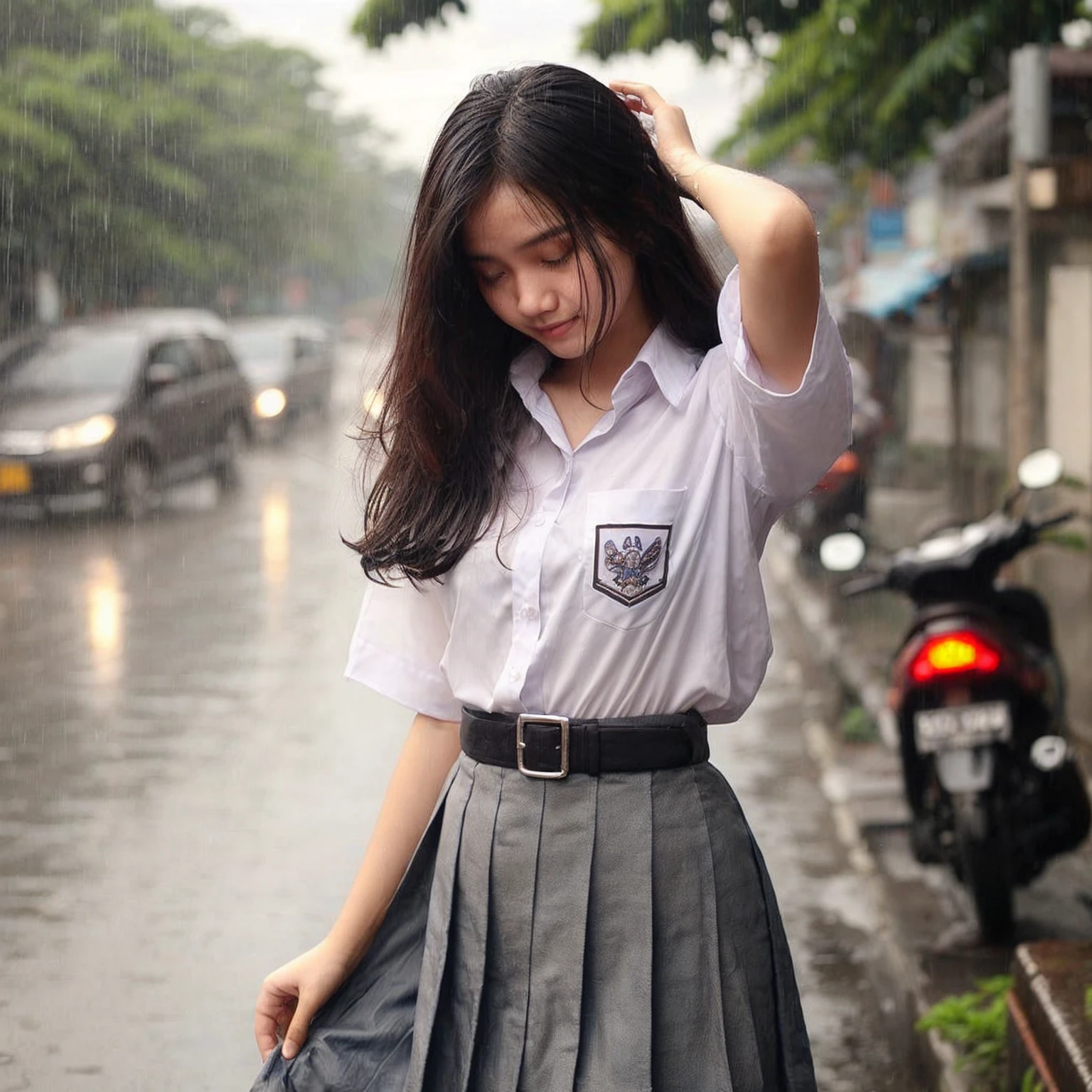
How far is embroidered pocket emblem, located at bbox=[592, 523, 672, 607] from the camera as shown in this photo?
187 cm

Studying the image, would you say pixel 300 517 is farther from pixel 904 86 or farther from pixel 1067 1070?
pixel 1067 1070

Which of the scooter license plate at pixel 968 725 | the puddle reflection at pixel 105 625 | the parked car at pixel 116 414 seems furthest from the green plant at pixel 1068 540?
the parked car at pixel 116 414

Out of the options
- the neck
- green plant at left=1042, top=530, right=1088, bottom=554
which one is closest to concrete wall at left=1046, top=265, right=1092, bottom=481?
green plant at left=1042, top=530, right=1088, bottom=554

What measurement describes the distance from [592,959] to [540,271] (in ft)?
2.56

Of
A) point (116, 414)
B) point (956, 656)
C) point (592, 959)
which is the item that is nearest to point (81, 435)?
point (116, 414)

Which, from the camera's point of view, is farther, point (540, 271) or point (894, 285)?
point (894, 285)

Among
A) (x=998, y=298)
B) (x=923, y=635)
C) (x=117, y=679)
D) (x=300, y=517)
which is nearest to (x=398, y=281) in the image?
(x=923, y=635)

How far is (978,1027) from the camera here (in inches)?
142

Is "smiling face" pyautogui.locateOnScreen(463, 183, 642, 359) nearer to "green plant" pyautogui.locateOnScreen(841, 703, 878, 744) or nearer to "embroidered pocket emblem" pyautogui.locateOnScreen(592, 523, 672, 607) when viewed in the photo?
"embroidered pocket emblem" pyautogui.locateOnScreen(592, 523, 672, 607)

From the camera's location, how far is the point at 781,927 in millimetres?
2012

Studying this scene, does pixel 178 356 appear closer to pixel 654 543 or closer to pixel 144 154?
pixel 144 154

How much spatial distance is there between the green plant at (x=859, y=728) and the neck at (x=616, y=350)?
5051mm

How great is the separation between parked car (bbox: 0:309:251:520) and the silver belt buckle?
1241cm

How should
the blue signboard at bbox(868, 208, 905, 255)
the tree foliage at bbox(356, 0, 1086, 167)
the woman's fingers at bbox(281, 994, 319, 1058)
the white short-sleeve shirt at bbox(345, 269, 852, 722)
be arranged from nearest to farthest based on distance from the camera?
the white short-sleeve shirt at bbox(345, 269, 852, 722) < the woman's fingers at bbox(281, 994, 319, 1058) < the tree foliage at bbox(356, 0, 1086, 167) < the blue signboard at bbox(868, 208, 905, 255)
